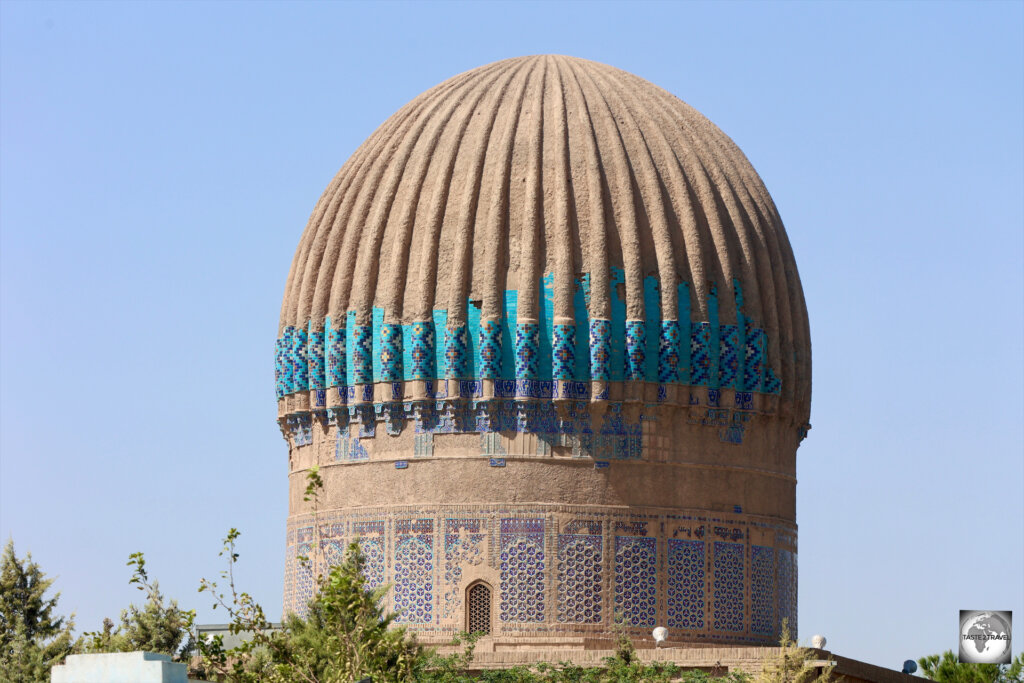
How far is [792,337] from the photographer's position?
19641 millimetres

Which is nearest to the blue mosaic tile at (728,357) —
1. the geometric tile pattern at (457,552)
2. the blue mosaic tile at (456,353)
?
the blue mosaic tile at (456,353)

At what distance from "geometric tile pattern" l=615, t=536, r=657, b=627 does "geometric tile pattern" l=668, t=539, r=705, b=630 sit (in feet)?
0.60

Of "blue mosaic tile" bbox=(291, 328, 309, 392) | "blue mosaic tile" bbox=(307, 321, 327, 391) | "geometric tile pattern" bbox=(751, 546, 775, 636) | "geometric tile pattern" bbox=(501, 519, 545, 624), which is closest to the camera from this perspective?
"geometric tile pattern" bbox=(501, 519, 545, 624)

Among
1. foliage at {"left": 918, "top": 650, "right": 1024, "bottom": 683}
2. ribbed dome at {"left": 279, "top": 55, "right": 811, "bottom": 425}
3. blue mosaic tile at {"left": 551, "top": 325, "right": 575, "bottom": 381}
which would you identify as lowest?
foliage at {"left": 918, "top": 650, "right": 1024, "bottom": 683}

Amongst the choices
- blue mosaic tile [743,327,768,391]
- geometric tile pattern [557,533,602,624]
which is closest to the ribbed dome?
blue mosaic tile [743,327,768,391]

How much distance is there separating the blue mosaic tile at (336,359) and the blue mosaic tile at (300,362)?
1.51 ft

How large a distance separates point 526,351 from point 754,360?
7.77ft

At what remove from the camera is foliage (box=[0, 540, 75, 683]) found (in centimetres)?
1919

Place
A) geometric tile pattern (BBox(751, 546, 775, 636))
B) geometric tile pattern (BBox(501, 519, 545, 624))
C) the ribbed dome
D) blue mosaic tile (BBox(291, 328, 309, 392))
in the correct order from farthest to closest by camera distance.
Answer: blue mosaic tile (BBox(291, 328, 309, 392))
geometric tile pattern (BBox(751, 546, 775, 636))
the ribbed dome
geometric tile pattern (BBox(501, 519, 545, 624))

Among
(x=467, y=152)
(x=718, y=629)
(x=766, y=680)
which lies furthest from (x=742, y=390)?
(x=766, y=680)

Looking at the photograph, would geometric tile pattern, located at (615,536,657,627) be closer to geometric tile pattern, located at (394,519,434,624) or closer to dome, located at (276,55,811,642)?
dome, located at (276,55,811,642)

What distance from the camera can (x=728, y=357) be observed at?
18672 millimetres

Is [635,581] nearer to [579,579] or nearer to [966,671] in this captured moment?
[579,579]

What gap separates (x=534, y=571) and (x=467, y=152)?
13.6 feet
